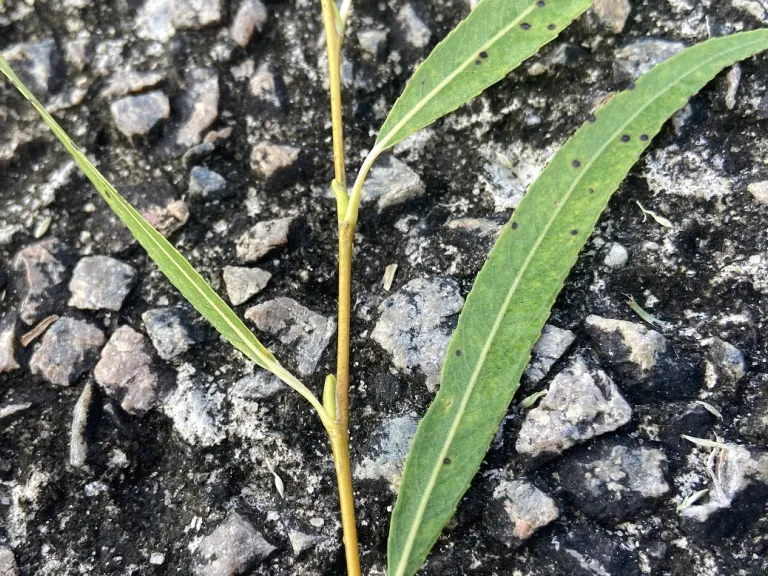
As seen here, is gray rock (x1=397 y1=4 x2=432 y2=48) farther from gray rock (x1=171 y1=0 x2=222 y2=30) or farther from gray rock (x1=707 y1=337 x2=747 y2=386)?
gray rock (x1=707 y1=337 x2=747 y2=386)

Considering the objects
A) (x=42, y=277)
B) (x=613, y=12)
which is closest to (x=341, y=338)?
(x=42, y=277)

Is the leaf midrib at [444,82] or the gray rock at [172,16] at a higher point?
the gray rock at [172,16]

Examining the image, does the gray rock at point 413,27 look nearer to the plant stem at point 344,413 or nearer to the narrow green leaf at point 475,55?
the narrow green leaf at point 475,55

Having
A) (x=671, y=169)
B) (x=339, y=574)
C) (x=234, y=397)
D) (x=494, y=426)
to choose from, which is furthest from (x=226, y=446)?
(x=671, y=169)

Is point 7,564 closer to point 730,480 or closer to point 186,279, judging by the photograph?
point 186,279

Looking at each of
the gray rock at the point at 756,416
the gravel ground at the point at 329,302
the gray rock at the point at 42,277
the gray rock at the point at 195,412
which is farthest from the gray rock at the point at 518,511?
the gray rock at the point at 42,277

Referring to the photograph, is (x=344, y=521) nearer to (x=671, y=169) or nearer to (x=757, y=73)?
(x=671, y=169)
